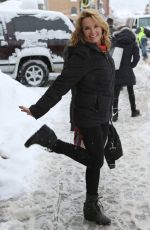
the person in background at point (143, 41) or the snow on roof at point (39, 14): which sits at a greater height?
the snow on roof at point (39, 14)

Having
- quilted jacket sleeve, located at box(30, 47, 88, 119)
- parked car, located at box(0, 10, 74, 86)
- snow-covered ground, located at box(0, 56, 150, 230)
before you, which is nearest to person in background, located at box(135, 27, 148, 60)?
parked car, located at box(0, 10, 74, 86)

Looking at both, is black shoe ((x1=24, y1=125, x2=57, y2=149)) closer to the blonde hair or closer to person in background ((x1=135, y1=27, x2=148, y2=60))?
the blonde hair

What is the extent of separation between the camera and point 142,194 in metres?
4.56

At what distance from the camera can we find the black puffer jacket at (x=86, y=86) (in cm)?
348

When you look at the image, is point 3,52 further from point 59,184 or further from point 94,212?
point 94,212

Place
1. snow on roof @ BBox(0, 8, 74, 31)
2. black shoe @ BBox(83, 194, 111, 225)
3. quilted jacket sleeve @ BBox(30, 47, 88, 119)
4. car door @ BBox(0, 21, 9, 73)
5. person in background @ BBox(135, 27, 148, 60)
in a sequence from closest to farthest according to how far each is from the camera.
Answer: quilted jacket sleeve @ BBox(30, 47, 88, 119) → black shoe @ BBox(83, 194, 111, 225) → car door @ BBox(0, 21, 9, 73) → snow on roof @ BBox(0, 8, 74, 31) → person in background @ BBox(135, 27, 148, 60)

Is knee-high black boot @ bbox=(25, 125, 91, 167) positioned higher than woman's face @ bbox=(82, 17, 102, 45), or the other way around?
woman's face @ bbox=(82, 17, 102, 45)

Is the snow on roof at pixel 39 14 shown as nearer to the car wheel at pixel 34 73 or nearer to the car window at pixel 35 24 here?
the car window at pixel 35 24

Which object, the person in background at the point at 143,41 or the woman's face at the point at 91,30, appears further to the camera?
the person in background at the point at 143,41

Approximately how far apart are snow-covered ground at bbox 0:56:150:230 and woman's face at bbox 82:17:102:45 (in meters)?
1.70

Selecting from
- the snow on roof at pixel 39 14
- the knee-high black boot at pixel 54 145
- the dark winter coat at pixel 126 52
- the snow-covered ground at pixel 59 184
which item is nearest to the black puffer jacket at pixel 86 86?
the knee-high black boot at pixel 54 145

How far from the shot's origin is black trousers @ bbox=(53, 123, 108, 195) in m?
3.68

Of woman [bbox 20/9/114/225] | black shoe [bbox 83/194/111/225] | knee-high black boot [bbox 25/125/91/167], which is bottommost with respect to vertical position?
black shoe [bbox 83/194/111/225]

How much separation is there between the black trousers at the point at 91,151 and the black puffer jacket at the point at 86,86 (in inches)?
3.5
